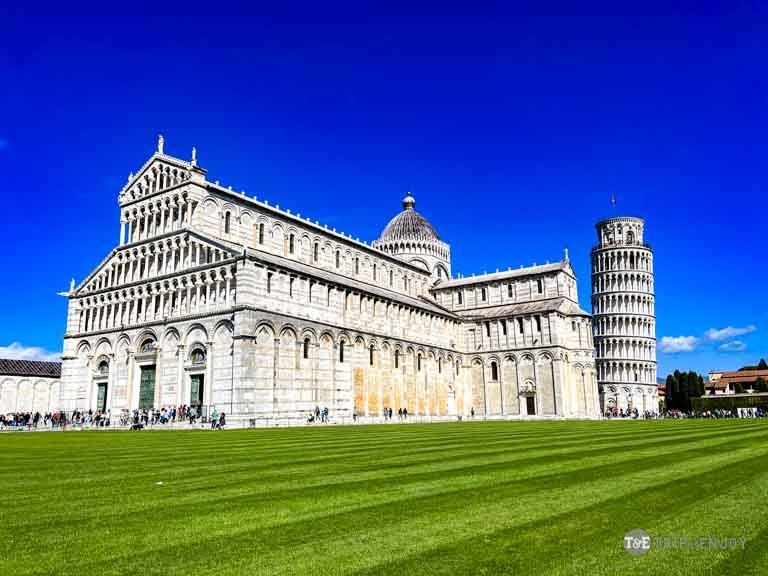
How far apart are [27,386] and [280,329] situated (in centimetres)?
3737

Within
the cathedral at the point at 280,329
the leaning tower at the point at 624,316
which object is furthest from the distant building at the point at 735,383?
the cathedral at the point at 280,329

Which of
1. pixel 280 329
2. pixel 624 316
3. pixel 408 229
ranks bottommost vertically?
pixel 280 329

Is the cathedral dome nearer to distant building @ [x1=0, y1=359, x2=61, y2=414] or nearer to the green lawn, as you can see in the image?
distant building @ [x1=0, y1=359, x2=61, y2=414]

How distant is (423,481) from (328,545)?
461 cm

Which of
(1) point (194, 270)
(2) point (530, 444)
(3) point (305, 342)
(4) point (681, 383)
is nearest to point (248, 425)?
(3) point (305, 342)

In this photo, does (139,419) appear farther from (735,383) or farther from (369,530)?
(735,383)

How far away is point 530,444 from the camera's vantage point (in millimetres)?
19469

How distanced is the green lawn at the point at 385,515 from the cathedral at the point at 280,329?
31.4 metres

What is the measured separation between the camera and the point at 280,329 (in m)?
47.0

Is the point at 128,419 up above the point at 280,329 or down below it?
below

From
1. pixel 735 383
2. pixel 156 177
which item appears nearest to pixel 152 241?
pixel 156 177

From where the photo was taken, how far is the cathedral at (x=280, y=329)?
46.1m

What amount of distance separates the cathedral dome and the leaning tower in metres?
33.6

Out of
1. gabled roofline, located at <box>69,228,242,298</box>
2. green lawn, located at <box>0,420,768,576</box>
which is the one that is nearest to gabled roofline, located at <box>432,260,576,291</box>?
gabled roofline, located at <box>69,228,242,298</box>
